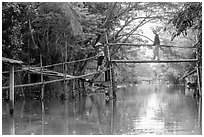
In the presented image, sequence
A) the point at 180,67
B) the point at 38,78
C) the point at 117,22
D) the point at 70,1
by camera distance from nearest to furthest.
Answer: the point at 70,1
the point at 38,78
the point at 117,22
the point at 180,67

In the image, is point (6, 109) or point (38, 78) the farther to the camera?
point (38, 78)

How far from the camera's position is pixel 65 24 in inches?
→ 627

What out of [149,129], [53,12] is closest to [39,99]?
[53,12]

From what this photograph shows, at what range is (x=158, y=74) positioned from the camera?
6869cm

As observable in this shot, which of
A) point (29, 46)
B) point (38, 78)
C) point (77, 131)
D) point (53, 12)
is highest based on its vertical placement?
point (53, 12)

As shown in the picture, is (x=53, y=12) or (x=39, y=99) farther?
(x=39, y=99)

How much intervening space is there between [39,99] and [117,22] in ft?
25.9

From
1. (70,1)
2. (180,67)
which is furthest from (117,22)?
(180,67)

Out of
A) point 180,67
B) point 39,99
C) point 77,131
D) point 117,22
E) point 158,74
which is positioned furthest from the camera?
point 158,74

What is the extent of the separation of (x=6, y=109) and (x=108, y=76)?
19.7 ft

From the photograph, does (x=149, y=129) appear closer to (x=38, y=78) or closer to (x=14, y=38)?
(x=14, y=38)

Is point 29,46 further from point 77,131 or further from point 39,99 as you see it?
point 77,131

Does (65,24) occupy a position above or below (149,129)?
above

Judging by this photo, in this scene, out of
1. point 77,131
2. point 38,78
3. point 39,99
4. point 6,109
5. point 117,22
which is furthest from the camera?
point 117,22
